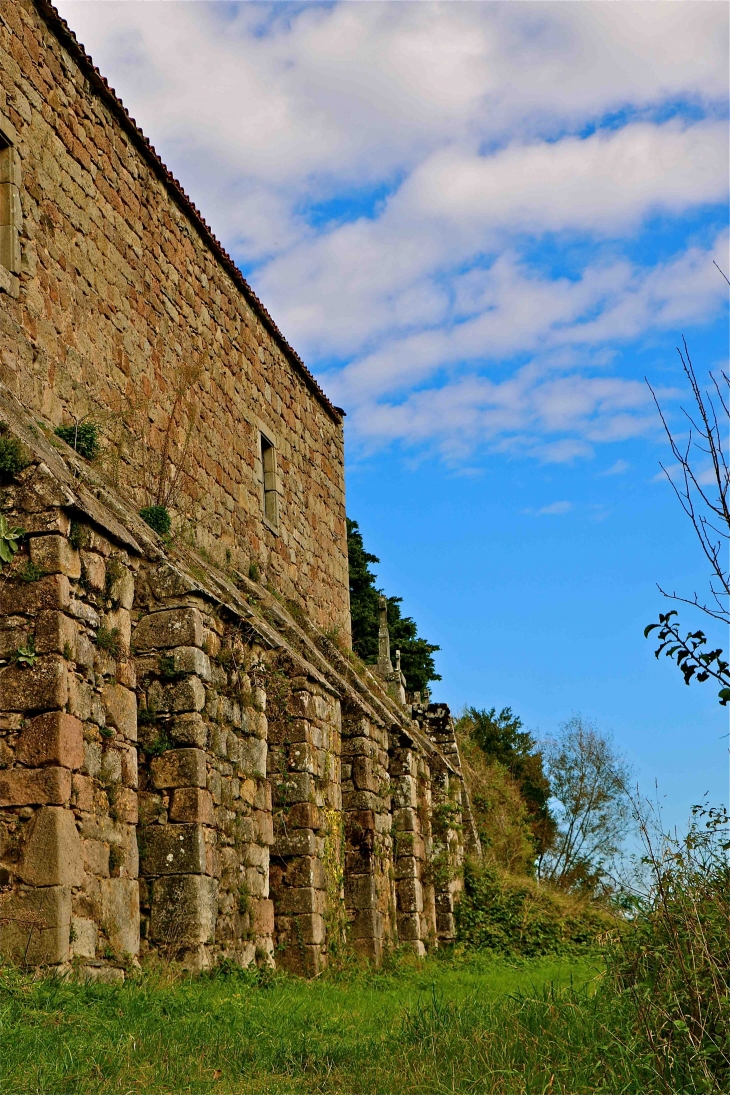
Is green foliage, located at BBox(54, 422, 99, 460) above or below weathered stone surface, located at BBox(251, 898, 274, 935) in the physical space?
above

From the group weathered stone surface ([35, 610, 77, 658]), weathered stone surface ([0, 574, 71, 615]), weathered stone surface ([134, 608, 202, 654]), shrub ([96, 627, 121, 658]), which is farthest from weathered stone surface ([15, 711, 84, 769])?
weathered stone surface ([134, 608, 202, 654])

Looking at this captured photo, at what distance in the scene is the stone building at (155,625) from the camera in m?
7.38

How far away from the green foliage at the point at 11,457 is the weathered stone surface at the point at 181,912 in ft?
9.91

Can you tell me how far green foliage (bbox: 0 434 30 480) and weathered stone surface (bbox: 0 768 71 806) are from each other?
1872 millimetres

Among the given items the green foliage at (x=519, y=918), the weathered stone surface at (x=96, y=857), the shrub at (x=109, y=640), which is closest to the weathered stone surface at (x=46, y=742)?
the weathered stone surface at (x=96, y=857)

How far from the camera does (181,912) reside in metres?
8.38

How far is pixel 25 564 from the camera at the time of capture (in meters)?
7.46

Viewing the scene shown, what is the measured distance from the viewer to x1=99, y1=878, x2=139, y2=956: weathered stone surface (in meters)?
7.54

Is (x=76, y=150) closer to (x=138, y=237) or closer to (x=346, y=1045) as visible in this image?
(x=138, y=237)

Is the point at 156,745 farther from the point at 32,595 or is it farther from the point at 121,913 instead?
the point at 32,595

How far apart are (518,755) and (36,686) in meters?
26.6

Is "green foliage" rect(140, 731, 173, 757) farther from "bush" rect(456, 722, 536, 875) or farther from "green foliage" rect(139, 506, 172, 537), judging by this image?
"bush" rect(456, 722, 536, 875)

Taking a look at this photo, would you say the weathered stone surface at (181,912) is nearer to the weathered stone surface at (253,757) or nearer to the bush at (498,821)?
the weathered stone surface at (253,757)

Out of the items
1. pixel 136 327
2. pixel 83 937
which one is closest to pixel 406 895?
pixel 136 327
